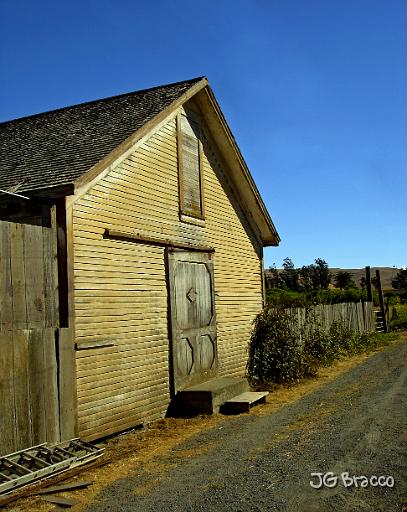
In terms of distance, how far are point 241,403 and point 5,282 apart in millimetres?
5324

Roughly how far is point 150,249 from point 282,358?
5.71 meters

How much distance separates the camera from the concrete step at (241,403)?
1048 cm

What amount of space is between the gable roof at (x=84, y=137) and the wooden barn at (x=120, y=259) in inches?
1.7

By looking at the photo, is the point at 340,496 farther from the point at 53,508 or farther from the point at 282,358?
the point at 282,358

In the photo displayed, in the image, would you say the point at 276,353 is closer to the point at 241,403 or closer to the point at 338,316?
the point at 241,403

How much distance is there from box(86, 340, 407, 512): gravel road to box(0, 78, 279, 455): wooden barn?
5.45 ft

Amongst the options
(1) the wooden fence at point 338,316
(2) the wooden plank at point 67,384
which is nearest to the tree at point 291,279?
(1) the wooden fence at point 338,316

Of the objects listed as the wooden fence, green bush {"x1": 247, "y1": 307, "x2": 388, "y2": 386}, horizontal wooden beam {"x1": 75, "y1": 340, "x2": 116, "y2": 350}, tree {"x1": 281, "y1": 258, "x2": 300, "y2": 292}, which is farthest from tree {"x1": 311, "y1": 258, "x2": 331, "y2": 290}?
horizontal wooden beam {"x1": 75, "y1": 340, "x2": 116, "y2": 350}

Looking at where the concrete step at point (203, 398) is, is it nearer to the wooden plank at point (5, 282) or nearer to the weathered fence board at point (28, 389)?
the weathered fence board at point (28, 389)

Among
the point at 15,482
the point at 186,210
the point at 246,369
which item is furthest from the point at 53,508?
the point at 246,369

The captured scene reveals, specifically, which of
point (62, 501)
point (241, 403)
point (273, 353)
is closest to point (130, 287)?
point (241, 403)

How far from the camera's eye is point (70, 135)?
10.9 metres

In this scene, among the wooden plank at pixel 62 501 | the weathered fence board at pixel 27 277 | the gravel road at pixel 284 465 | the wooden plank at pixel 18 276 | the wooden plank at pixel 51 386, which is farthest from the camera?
the wooden plank at pixel 51 386

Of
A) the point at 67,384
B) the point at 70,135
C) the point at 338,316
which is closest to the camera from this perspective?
the point at 67,384
